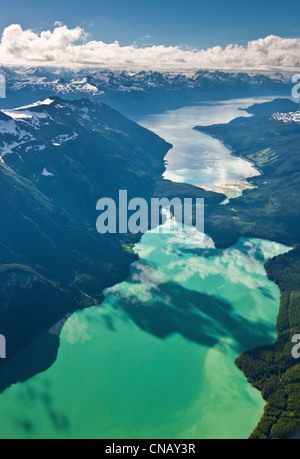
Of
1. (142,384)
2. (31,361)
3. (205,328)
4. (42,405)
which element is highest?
(205,328)

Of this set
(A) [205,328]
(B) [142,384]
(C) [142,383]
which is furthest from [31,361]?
(A) [205,328]

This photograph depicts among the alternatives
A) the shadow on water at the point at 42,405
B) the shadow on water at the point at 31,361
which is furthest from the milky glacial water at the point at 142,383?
the shadow on water at the point at 31,361

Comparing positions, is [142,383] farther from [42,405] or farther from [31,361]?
[31,361]

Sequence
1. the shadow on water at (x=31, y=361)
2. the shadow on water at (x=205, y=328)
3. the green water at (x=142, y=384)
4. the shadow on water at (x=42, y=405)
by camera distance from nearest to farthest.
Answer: the shadow on water at (x=42, y=405) → the green water at (x=142, y=384) → the shadow on water at (x=31, y=361) → the shadow on water at (x=205, y=328)

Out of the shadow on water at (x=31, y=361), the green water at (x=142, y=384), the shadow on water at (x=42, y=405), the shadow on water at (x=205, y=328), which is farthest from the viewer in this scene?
the shadow on water at (x=205, y=328)

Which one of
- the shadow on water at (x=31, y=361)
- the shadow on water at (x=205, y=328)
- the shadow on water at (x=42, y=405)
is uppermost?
the shadow on water at (x=205, y=328)

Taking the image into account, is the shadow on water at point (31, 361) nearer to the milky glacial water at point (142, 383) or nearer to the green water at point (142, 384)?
the milky glacial water at point (142, 383)

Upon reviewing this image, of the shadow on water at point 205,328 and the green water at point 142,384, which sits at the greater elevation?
the shadow on water at point 205,328

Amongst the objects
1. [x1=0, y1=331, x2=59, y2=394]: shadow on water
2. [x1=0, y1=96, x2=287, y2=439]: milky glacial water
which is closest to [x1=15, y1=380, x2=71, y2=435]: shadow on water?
[x1=0, y1=96, x2=287, y2=439]: milky glacial water

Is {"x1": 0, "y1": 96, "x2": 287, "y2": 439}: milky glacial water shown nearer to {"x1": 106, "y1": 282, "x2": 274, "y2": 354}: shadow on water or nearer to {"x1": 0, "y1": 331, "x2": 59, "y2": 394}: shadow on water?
{"x1": 106, "y1": 282, "x2": 274, "y2": 354}: shadow on water

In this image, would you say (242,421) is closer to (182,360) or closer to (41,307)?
(182,360)
